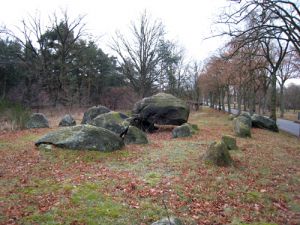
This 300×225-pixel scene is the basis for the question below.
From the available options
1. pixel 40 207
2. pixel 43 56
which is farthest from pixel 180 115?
pixel 43 56

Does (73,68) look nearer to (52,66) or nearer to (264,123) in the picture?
(52,66)

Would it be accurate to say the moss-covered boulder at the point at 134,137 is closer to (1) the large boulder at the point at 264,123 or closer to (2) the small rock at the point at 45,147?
(2) the small rock at the point at 45,147

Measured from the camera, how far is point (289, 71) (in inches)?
1676

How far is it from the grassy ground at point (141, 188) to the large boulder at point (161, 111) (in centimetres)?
668

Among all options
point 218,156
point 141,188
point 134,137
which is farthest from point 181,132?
point 141,188

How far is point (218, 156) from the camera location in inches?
372

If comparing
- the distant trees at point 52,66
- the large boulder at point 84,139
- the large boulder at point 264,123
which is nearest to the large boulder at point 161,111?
the large boulder at point 264,123

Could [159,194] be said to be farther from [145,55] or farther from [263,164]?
[145,55]

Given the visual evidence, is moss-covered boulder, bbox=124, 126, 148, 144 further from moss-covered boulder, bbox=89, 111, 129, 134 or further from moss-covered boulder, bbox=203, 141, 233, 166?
moss-covered boulder, bbox=203, 141, 233, 166

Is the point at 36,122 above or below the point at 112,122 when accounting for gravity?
below

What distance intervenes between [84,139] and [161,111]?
7.84 m

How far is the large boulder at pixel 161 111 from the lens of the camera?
711 inches

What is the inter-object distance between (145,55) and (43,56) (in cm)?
1384

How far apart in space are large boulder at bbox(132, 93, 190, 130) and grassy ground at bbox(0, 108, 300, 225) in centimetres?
668
